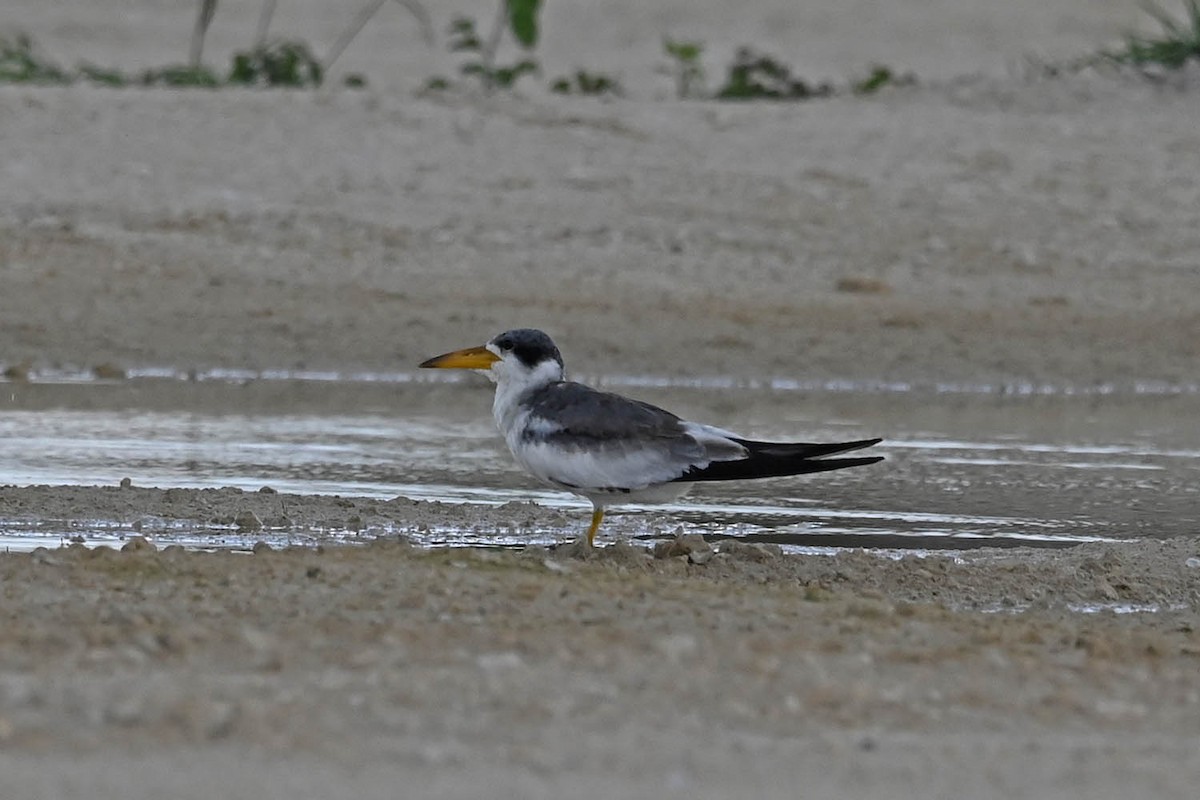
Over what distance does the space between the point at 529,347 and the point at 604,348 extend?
13.5ft

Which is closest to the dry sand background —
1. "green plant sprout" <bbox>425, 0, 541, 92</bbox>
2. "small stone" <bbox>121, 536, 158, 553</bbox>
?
"small stone" <bbox>121, 536, 158, 553</bbox>

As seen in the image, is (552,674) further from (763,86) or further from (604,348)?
(763,86)

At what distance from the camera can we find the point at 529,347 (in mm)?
6379

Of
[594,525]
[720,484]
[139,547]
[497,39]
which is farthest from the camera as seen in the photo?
[497,39]

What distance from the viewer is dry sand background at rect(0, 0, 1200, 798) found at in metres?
3.64

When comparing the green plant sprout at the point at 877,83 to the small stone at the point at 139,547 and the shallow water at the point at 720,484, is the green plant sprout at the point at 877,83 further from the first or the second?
the small stone at the point at 139,547

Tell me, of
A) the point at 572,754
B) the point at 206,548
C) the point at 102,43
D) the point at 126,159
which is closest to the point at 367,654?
the point at 572,754

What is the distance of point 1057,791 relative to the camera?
3441 mm

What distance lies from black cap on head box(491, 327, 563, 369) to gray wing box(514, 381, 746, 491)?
1.25ft

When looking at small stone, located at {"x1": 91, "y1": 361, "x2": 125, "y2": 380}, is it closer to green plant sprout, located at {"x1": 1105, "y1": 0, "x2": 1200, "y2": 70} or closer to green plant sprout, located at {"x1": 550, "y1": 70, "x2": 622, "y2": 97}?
green plant sprout, located at {"x1": 550, "y1": 70, "x2": 622, "y2": 97}

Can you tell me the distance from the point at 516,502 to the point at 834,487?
125cm

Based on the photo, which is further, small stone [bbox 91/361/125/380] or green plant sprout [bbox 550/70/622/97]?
green plant sprout [bbox 550/70/622/97]

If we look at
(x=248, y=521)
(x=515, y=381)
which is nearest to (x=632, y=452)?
(x=515, y=381)

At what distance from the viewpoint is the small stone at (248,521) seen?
634 cm
